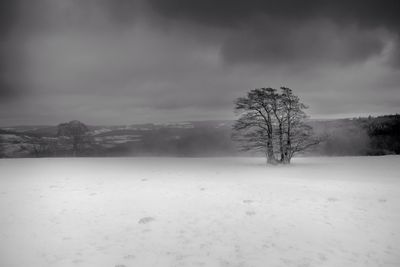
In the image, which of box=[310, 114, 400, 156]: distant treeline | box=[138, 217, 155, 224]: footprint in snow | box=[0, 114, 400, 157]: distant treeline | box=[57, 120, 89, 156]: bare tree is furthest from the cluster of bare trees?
box=[310, 114, 400, 156]: distant treeline

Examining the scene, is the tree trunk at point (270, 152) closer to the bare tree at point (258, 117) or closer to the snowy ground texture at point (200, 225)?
the bare tree at point (258, 117)

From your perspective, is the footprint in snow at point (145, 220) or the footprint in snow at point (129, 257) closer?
the footprint in snow at point (129, 257)

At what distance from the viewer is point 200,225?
29.9 ft

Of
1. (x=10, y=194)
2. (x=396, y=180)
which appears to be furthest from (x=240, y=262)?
(x=396, y=180)

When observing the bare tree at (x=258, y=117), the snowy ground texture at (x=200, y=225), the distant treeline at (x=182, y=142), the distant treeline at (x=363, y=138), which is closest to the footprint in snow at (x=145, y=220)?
the snowy ground texture at (x=200, y=225)

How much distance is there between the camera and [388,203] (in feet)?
36.8

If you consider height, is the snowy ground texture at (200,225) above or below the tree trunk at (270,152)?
below

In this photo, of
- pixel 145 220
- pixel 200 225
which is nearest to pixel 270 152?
pixel 200 225

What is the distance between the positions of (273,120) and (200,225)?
65.9 ft

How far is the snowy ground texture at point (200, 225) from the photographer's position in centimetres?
674

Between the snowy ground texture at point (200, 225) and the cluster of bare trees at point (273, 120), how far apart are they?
11.1 metres

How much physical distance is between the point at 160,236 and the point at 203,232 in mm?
1484

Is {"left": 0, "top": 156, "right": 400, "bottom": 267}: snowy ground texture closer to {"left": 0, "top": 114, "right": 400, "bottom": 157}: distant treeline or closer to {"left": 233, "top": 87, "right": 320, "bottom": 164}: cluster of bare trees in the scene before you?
{"left": 233, "top": 87, "right": 320, "bottom": 164}: cluster of bare trees

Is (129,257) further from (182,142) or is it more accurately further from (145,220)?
(182,142)
